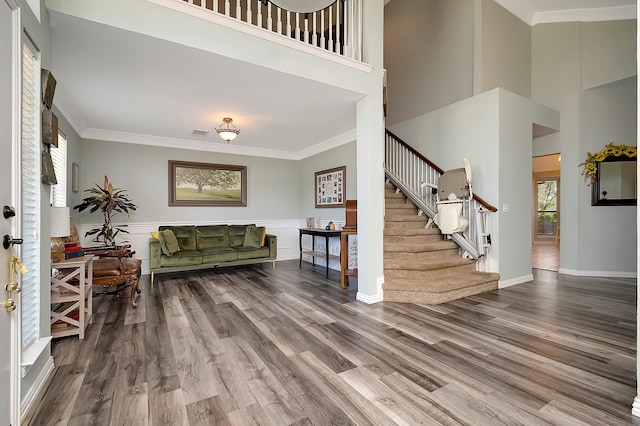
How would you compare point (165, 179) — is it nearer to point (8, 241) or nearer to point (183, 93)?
point (183, 93)

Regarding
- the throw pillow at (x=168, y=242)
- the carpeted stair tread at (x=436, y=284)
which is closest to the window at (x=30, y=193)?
the throw pillow at (x=168, y=242)

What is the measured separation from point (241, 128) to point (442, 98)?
3.74 metres

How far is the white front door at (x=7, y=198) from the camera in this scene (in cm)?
131

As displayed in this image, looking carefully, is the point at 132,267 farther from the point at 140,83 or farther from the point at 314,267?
the point at 314,267

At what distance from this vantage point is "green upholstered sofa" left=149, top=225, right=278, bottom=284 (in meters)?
4.75

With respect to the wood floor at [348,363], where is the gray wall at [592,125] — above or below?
above

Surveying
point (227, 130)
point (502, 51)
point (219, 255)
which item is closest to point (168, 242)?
point (219, 255)

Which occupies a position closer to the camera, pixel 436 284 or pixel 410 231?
pixel 436 284

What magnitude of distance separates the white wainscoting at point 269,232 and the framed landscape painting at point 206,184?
0.43 meters

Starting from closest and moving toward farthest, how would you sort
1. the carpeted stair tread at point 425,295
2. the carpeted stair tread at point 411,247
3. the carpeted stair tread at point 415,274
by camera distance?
the carpeted stair tread at point 425,295 < the carpeted stair tread at point 415,274 < the carpeted stair tread at point 411,247

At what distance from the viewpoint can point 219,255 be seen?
5.13 m

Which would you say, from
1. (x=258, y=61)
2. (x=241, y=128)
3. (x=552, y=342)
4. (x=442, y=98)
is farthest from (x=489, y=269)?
(x=241, y=128)

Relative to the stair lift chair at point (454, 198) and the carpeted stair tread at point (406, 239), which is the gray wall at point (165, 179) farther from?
the stair lift chair at point (454, 198)

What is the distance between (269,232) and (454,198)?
3875mm
